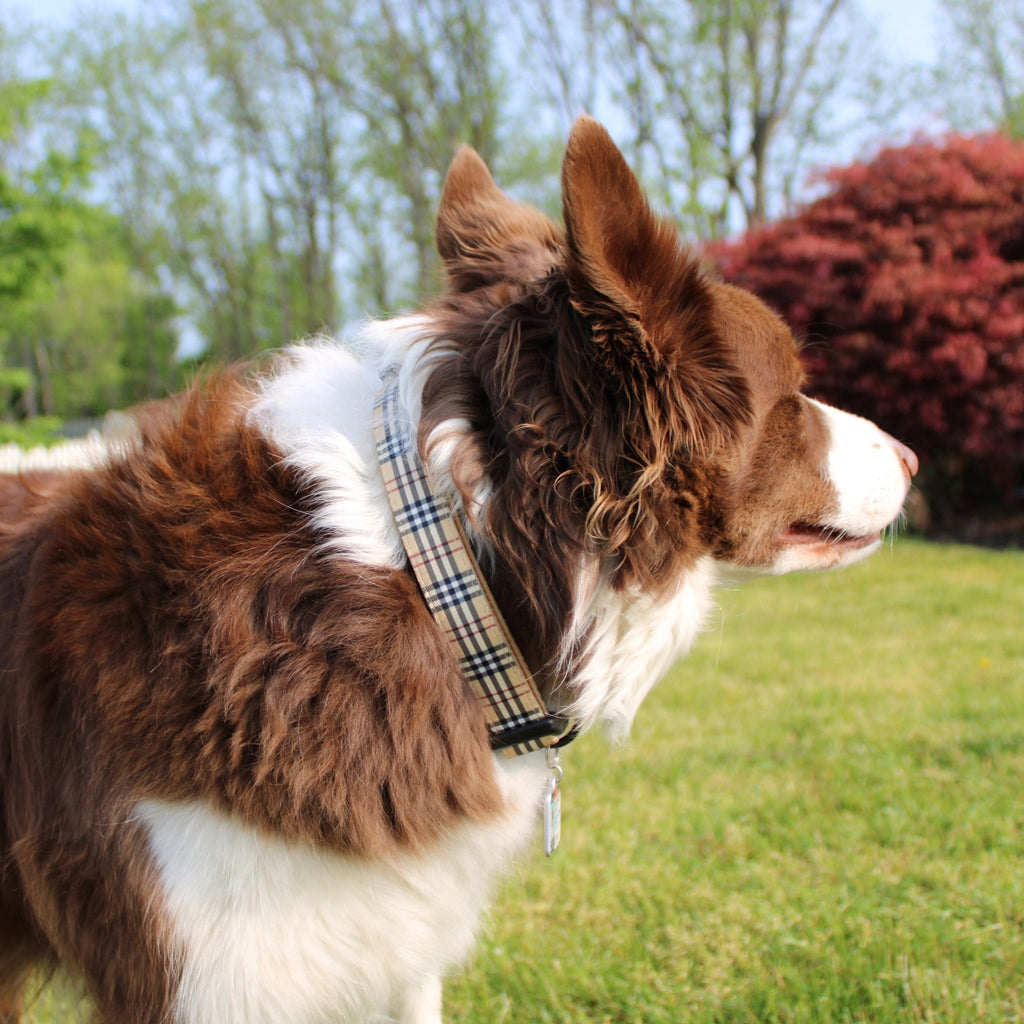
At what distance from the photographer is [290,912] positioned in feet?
5.54

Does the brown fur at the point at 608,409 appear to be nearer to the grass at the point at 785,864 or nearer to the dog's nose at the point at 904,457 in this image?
the dog's nose at the point at 904,457

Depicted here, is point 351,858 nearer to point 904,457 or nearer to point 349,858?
point 349,858

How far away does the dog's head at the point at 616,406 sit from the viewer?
1.63 metres

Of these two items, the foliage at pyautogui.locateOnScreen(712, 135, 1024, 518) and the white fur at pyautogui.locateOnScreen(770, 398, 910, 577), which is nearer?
the white fur at pyautogui.locateOnScreen(770, 398, 910, 577)

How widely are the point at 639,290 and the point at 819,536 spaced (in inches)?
32.8

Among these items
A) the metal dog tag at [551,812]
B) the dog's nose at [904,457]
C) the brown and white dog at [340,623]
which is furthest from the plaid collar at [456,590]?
the dog's nose at [904,457]

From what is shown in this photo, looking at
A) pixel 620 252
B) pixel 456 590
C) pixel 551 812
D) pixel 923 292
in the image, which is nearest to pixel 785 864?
pixel 551 812

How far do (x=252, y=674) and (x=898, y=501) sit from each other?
61.4 inches

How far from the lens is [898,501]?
2178 millimetres

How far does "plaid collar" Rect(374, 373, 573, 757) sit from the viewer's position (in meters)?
1.69

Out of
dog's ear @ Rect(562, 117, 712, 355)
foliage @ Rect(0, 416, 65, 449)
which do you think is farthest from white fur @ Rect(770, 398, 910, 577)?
foliage @ Rect(0, 416, 65, 449)

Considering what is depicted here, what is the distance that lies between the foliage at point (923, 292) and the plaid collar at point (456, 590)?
8860 millimetres

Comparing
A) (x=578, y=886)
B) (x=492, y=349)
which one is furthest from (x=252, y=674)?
(x=578, y=886)

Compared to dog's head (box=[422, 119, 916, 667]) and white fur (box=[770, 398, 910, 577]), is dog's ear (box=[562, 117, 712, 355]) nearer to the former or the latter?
dog's head (box=[422, 119, 916, 667])
